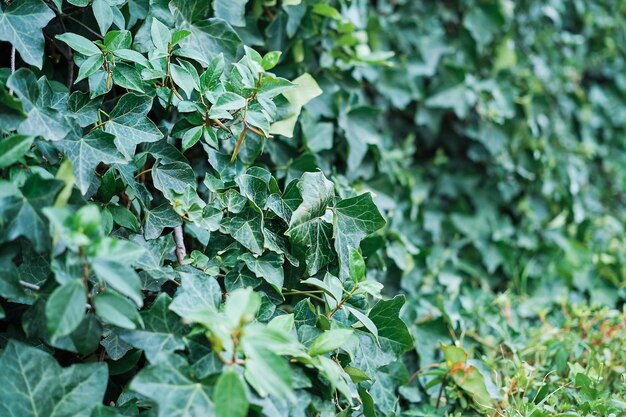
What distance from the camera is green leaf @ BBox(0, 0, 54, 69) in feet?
3.34

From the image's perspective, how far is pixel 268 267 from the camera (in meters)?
1.06

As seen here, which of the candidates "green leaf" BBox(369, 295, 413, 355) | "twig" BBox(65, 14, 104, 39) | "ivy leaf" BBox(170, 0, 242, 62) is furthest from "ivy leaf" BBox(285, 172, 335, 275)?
"twig" BBox(65, 14, 104, 39)

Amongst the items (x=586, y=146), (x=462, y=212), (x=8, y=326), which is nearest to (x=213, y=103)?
(x=8, y=326)

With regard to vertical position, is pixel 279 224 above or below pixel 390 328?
above

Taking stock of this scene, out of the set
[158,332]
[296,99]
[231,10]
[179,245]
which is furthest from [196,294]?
[231,10]

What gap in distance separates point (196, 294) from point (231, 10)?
67 centimetres

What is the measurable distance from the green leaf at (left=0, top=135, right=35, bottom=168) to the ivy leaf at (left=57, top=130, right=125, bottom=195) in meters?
0.11

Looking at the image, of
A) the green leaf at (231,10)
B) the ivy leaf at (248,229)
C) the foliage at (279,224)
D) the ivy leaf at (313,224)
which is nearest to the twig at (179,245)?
the foliage at (279,224)

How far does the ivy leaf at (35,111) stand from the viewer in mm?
941

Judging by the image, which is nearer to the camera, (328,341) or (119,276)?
(119,276)

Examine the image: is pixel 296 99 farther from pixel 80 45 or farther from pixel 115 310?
pixel 115 310

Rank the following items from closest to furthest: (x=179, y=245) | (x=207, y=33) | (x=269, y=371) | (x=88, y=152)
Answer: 1. (x=269, y=371)
2. (x=88, y=152)
3. (x=179, y=245)
4. (x=207, y=33)

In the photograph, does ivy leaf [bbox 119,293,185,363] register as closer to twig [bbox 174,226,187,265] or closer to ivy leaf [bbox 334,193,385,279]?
twig [bbox 174,226,187,265]

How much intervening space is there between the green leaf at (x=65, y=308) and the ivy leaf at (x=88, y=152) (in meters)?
0.22
